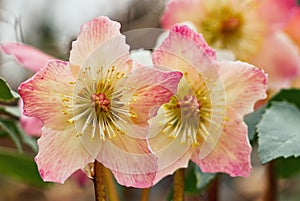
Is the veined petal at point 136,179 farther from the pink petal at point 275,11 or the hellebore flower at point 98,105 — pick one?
the pink petal at point 275,11

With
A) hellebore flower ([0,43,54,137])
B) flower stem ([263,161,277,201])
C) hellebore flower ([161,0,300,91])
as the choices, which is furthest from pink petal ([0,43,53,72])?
flower stem ([263,161,277,201])

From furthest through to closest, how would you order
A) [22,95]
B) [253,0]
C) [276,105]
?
[253,0] < [276,105] < [22,95]

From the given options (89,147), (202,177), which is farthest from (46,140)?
(202,177)

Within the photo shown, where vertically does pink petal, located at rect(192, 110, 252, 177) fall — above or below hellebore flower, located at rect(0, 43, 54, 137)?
below

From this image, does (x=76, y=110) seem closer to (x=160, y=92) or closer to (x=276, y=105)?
(x=160, y=92)

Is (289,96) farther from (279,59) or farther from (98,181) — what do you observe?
(98,181)

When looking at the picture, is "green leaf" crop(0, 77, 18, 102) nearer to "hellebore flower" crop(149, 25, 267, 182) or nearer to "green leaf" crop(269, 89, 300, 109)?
"hellebore flower" crop(149, 25, 267, 182)

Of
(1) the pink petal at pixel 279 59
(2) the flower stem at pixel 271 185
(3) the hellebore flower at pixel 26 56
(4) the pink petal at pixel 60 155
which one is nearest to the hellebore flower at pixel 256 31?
(1) the pink petal at pixel 279 59
